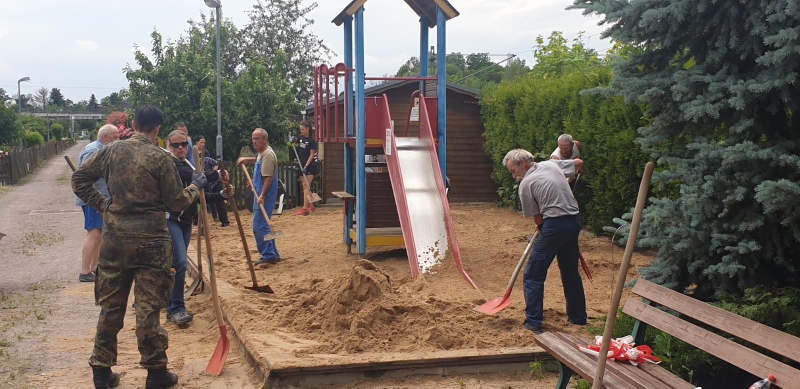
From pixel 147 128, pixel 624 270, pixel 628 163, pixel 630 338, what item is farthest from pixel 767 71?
pixel 628 163

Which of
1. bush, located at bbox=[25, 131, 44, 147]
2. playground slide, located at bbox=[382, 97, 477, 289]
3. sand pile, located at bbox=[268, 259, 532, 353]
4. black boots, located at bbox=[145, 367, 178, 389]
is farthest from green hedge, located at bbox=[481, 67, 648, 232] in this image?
bush, located at bbox=[25, 131, 44, 147]

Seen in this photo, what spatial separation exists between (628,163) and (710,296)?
16.0 ft

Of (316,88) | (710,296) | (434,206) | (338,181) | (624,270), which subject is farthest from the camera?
(338,181)

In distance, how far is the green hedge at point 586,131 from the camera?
10.1 metres

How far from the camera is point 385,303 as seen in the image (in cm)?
604

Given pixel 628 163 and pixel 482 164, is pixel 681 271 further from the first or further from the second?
pixel 482 164

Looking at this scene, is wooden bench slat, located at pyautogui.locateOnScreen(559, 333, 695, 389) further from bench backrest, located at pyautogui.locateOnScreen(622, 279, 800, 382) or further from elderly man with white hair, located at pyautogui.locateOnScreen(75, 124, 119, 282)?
elderly man with white hair, located at pyautogui.locateOnScreen(75, 124, 119, 282)

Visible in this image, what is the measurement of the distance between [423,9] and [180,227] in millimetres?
5517

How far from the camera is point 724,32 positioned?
5133mm

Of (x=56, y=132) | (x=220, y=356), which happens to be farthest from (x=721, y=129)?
(x=56, y=132)

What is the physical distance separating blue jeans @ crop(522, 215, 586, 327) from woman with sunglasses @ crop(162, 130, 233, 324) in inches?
118

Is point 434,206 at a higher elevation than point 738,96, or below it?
below

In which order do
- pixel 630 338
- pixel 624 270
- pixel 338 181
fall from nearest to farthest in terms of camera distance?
pixel 624 270
pixel 630 338
pixel 338 181

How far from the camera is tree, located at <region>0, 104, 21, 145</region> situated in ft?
117
